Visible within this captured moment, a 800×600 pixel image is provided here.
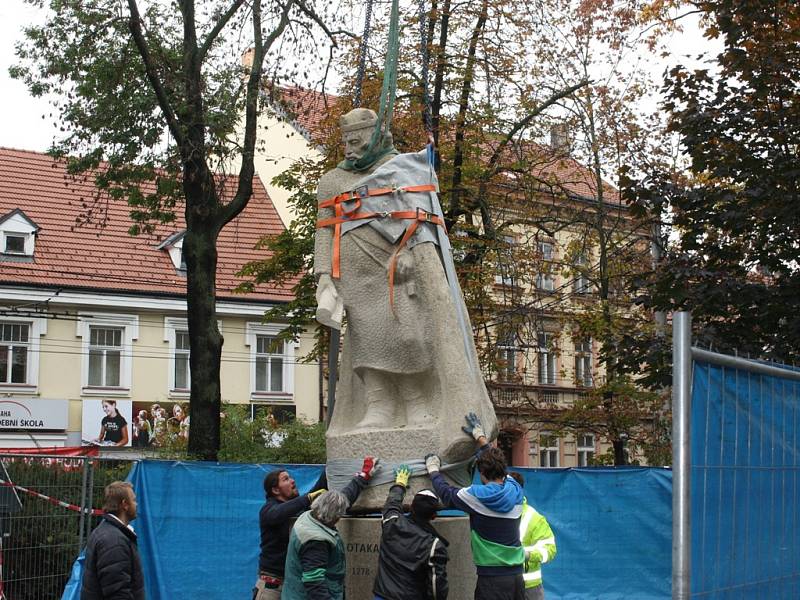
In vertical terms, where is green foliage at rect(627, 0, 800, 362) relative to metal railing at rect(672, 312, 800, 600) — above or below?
above

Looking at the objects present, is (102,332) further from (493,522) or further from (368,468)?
(493,522)

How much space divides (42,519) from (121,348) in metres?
20.9

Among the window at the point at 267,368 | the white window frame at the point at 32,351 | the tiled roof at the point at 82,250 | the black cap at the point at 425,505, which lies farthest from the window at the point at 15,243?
the black cap at the point at 425,505

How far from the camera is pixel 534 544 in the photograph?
7871mm

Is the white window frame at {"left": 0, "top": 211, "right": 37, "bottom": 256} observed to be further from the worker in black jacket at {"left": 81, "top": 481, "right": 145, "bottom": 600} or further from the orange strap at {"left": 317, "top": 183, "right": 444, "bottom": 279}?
the worker in black jacket at {"left": 81, "top": 481, "right": 145, "bottom": 600}

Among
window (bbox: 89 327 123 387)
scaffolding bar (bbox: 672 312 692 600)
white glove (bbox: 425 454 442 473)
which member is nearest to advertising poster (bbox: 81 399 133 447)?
window (bbox: 89 327 123 387)

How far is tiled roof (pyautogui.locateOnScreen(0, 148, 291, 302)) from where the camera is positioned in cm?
3081

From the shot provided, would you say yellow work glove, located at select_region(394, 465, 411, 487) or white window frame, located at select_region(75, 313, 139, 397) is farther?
white window frame, located at select_region(75, 313, 139, 397)

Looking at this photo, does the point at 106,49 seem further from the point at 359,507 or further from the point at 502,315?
the point at 359,507

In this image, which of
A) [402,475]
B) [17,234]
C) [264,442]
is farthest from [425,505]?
[17,234]

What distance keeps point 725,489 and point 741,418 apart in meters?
0.29

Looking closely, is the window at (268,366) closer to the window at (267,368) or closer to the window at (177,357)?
the window at (267,368)

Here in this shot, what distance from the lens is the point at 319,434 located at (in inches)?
1019

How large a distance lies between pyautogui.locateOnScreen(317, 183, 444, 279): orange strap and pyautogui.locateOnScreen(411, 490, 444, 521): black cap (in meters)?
1.74
